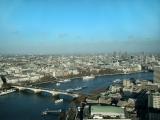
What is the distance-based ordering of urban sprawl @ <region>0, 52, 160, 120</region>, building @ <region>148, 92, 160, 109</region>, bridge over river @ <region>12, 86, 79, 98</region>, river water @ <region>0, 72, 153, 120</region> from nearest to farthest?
urban sprawl @ <region>0, 52, 160, 120</region>, building @ <region>148, 92, 160, 109</region>, river water @ <region>0, 72, 153, 120</region>, bridge over river @ <region>12, 86, 79, 98</region>

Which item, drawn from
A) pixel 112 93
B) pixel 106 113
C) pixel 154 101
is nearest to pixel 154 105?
pixel 154 101

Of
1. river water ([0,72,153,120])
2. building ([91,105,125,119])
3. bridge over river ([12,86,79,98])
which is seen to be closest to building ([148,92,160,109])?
building ([91,105,125,119])

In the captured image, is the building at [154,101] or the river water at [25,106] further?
the river water at [25,106]

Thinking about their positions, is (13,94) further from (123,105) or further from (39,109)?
(123,105)

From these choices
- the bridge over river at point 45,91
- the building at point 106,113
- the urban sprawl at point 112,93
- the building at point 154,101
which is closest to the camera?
the building at point 106,113

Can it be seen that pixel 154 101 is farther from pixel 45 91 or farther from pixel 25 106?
pixel 45 91

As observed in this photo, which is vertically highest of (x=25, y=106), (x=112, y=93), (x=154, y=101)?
(x=154, y=101)

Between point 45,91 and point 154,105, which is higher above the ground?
point 154,105

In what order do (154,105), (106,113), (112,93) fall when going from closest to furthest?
(106,113) → (154,105) → (112,93)

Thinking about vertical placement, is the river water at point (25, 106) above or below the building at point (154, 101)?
below

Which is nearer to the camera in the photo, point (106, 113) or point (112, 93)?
point (106, 113)

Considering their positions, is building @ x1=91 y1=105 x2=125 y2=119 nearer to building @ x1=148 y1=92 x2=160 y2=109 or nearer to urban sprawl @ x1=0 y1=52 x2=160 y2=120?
urban sprawl @ x1=0 y1=52 x2=160 y2=120

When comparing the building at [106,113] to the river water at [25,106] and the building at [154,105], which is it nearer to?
the building at [154,105]

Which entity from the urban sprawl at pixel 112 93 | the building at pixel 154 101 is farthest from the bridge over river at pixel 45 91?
the building at pixel 154 101
